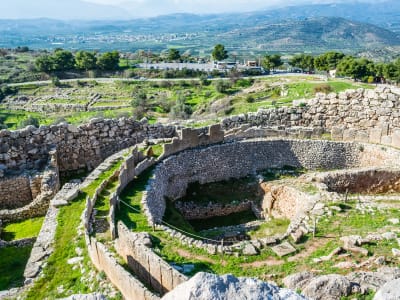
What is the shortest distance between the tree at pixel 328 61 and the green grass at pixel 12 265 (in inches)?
3088

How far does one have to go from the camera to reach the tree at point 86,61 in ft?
340

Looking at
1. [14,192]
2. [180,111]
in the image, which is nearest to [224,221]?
[14,192]

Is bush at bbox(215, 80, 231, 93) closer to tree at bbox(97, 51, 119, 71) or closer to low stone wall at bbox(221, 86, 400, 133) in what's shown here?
tree at bbox(97, 51, 119, 71)

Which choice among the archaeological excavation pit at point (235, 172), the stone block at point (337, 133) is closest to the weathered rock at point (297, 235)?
the archaeological excavation pit at point (235, 172)

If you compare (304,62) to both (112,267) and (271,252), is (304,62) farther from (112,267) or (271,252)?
(112,267)

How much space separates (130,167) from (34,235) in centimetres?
433

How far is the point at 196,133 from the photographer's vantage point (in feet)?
67.4

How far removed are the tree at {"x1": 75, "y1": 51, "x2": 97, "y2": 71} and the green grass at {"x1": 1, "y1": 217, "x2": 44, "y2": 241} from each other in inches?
3640

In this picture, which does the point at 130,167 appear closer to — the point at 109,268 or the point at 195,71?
the point at 109,268

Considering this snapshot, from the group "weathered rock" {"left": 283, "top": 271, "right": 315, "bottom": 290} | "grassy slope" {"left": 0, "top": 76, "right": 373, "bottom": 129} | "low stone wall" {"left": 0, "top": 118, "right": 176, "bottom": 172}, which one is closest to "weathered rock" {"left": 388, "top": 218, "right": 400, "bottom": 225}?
"weathered rock" {"left": 283, "top": 271, "right": 315, "bottom": 290}

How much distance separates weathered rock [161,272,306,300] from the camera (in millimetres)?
4898

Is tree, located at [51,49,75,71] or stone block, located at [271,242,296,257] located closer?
stone block, located at [271,242,296,257]

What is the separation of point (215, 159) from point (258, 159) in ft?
7.57

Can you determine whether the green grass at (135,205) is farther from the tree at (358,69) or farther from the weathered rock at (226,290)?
the tree at (358,69)
